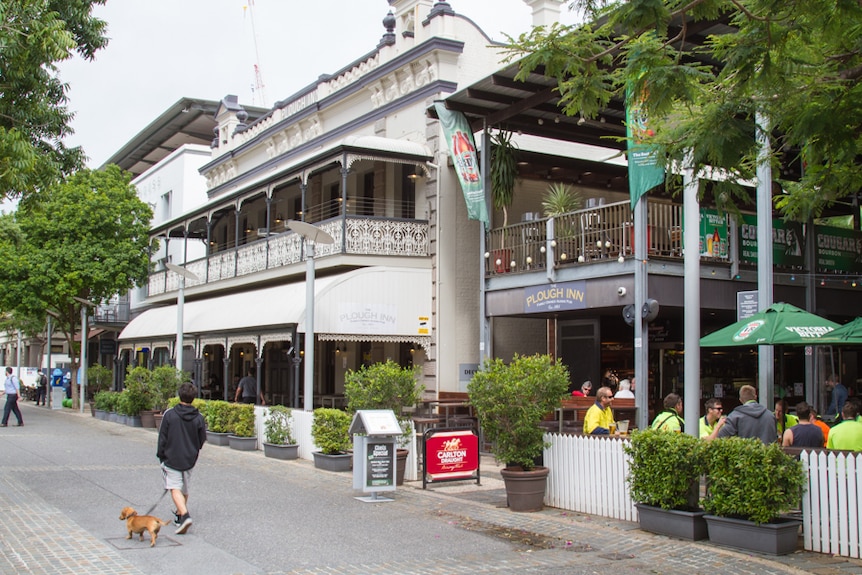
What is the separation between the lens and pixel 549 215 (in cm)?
1703

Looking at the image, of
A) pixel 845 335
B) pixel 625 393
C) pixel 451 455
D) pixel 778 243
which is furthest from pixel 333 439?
pixel 778 243

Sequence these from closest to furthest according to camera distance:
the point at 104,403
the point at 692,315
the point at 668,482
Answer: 1. the point at 668,482
2. the point at 692,315
3. the point at 104,403

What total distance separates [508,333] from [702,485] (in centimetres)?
937

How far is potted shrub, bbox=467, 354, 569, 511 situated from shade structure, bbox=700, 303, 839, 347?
8.21 feet

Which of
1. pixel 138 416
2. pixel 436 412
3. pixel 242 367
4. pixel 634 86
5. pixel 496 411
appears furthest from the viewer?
pixel 242 367

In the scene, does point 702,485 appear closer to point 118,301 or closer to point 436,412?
point 436,412

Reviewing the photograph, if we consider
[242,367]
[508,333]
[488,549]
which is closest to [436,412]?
[508,333]

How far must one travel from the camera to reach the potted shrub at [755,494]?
332 inches

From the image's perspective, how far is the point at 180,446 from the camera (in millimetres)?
9805

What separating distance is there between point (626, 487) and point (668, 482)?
3.93ft

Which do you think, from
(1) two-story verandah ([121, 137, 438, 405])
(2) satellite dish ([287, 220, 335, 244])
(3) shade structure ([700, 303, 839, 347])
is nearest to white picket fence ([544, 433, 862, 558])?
(3) shade structure ([700, 303, 839, 347])

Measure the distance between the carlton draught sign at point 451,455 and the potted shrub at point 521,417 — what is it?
1657 mm

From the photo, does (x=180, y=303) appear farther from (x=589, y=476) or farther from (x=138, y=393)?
(x=589, y=476)

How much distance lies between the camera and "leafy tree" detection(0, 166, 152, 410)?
104 feet
